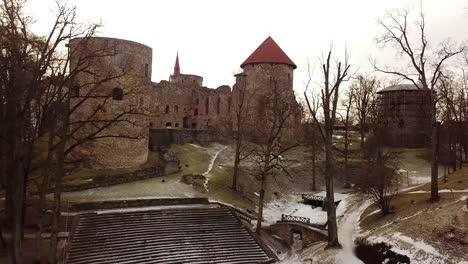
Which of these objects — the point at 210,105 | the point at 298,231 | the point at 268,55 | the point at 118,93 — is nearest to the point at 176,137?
the point at 118,93

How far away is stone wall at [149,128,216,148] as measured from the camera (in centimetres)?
3631

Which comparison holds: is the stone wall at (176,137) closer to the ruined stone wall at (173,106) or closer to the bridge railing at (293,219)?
the ruined stone wall at (173,106)

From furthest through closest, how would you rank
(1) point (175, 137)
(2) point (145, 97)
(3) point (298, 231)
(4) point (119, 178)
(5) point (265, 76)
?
(5) point (265, 76) < (1) point (175, 137) < (2) point (145, 97) < (4) point (119, 178) < (3) point (298, 231)

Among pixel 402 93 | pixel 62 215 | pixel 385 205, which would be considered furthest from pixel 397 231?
pixel 402 93

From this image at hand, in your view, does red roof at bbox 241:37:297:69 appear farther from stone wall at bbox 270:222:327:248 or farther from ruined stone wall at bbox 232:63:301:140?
stone wall at bbox 270:222:327:248

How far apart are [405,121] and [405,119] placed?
0.25 m

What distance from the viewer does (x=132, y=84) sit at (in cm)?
2825

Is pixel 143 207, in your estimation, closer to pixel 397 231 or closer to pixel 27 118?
pixel 27 118

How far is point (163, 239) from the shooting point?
18.6m

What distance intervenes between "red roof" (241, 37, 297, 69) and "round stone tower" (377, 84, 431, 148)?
12.7 m

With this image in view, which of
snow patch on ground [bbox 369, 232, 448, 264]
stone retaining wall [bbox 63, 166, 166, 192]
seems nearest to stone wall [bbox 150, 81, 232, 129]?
stone retaining wall [bbox 63, 166, 166, 192]

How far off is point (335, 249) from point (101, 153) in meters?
17.0

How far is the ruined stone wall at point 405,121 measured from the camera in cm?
4691

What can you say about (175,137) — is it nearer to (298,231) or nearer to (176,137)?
(176,137)
